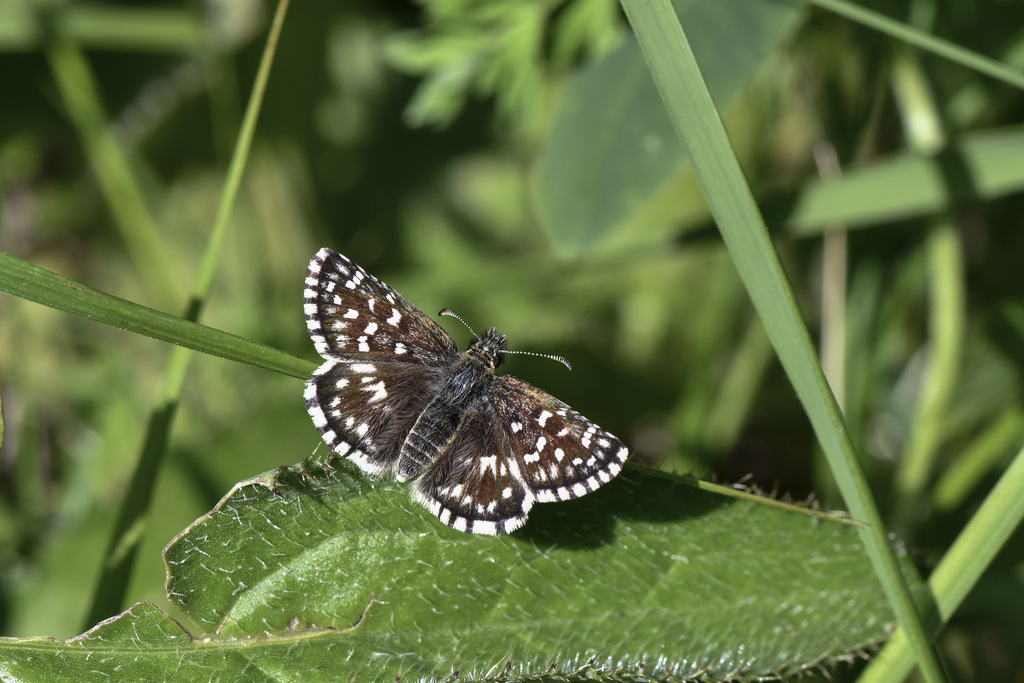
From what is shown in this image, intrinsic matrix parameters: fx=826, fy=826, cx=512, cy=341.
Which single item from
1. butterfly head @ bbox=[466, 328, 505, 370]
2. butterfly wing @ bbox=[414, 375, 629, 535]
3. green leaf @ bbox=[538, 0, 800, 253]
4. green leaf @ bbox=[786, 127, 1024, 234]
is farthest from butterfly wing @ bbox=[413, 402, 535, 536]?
green leaf @ bbox=[786, 127, 1024, 234]

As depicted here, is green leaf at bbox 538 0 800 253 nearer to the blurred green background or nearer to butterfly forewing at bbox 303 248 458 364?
the blurred green background

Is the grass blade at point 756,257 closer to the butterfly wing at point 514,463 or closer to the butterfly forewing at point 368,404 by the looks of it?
the butterfly wing at point 514,463

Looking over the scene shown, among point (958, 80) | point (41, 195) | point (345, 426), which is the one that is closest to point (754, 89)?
point (958, 80)

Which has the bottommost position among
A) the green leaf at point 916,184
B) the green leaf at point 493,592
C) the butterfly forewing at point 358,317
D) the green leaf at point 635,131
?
the green leaf at point 493,592

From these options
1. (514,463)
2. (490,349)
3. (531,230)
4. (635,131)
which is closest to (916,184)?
(635,131)

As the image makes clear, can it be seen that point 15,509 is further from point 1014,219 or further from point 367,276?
point 1014,219

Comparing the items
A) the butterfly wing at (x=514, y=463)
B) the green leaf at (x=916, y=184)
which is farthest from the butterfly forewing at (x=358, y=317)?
the green leaf at (x=916, y=184)
